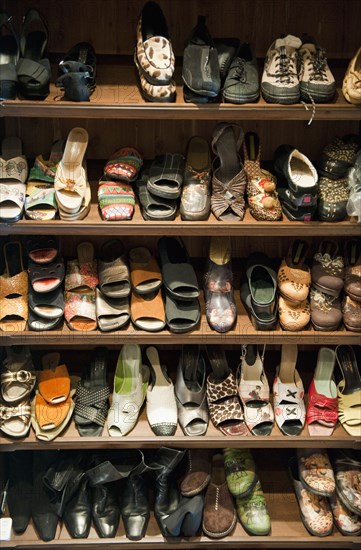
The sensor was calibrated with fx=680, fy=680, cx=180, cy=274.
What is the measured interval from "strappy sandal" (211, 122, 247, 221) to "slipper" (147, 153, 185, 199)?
4.9 inches

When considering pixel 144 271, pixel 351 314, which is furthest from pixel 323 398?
pixel 144 271

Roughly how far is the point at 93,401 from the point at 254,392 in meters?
0.62

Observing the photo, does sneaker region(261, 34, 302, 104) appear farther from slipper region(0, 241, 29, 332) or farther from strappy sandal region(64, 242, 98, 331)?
slipper region(0, 241, 29, 332)

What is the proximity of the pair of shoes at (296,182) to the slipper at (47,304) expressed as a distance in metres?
0.88

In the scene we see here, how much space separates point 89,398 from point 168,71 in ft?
4.06

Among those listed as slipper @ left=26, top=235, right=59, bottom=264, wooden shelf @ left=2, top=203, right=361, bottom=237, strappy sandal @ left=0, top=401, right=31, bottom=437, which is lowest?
strappy sandal @ left=0, top=401, right=31, bottom=437

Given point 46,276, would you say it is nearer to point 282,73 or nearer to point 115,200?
point 115,200

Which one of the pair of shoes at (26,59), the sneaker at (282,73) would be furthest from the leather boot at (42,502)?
the sneaker at (282,73)

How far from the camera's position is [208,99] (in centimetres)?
217

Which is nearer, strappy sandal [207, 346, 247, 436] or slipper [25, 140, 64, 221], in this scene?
slipper [25, 140, 64, 221]

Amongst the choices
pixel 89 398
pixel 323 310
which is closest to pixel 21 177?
pixel 89 398

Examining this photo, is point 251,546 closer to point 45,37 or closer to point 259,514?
point 259,514

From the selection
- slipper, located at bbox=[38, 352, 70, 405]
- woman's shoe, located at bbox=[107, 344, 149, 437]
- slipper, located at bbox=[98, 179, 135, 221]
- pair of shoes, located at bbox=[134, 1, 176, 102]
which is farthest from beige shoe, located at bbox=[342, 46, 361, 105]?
slipper, located at bbox=[38, 352, 70, 405]

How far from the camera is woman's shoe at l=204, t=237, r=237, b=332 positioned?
8.09 ft
